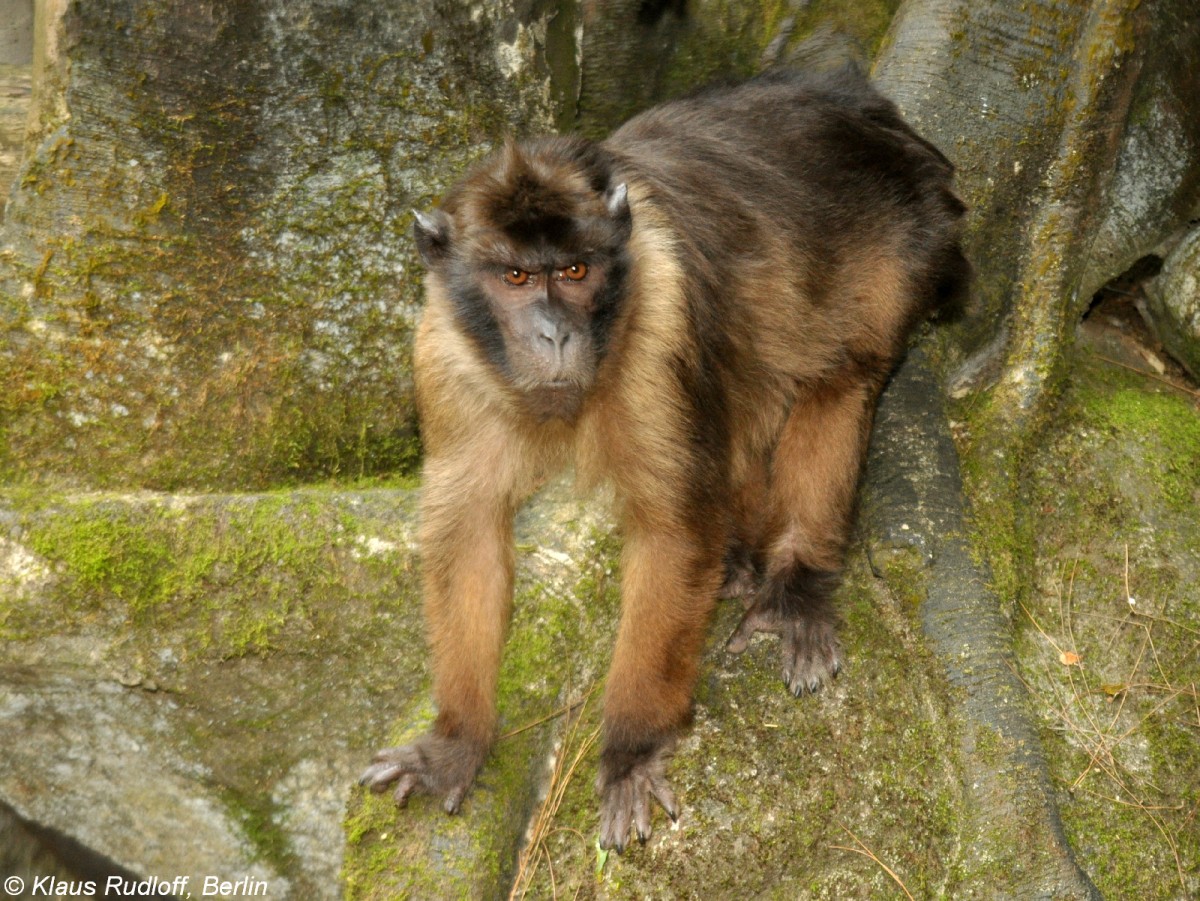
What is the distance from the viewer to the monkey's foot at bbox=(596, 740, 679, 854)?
3928 mm

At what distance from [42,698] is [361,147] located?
2452 mm

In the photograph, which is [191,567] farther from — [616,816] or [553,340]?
[616,816]

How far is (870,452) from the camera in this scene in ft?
16.6

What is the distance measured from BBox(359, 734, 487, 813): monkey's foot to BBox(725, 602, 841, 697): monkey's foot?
3.73ft

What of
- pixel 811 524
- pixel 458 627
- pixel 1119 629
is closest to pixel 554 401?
pixel 458 627

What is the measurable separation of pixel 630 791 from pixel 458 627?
0.86 meters

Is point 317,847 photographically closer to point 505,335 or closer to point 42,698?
point 42,698

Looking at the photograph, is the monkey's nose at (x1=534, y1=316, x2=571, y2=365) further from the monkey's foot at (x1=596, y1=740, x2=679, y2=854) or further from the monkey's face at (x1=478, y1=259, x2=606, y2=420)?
the monkey's foot at (x1=596, y1=740, x2=679, y2=854)

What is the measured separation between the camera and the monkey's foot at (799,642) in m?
4.30

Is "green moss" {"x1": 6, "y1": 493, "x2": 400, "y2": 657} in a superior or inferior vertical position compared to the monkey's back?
inferior

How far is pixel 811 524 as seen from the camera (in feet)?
15.4

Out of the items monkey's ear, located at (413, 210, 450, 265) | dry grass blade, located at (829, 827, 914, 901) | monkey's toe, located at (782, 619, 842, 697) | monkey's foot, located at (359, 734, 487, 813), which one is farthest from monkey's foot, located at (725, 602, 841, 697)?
monkey's ear, located at (413, 210, 450, 265)

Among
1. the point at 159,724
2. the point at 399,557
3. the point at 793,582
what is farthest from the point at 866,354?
the point at 159,724

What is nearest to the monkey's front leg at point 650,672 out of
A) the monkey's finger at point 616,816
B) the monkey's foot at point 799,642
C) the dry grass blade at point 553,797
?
the monkey's finger at point 616,816
